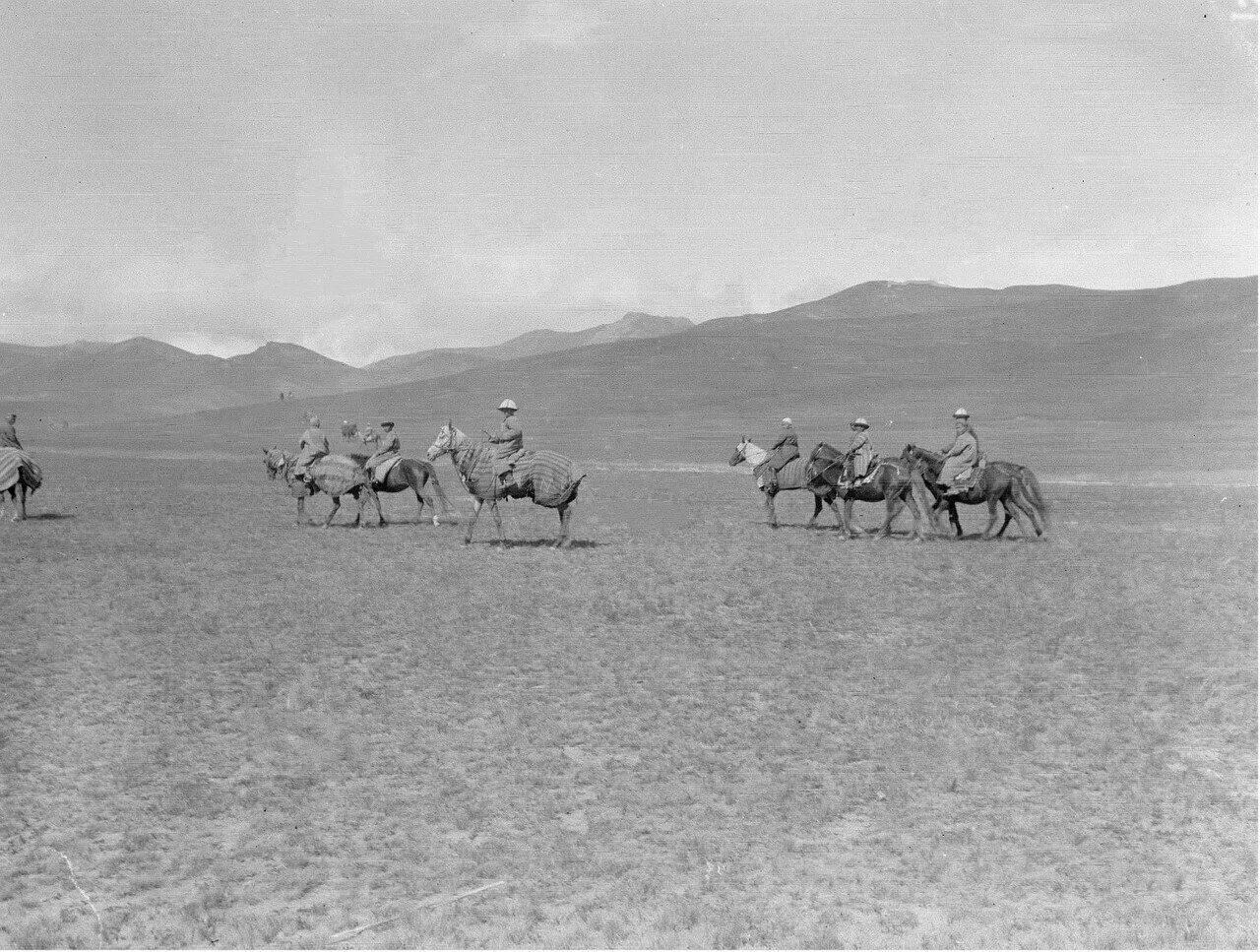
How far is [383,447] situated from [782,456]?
725 centimetres

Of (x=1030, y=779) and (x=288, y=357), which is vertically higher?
(x=288, y=357)

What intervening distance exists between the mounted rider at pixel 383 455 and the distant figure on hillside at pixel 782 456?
672 cm

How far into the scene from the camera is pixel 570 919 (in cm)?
504

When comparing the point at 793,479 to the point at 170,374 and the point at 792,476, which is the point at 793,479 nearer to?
the point at 792,476

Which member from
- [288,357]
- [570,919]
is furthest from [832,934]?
[288,357]

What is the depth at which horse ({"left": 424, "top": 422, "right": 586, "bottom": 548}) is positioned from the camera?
15.8m

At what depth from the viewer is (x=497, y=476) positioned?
1576cm

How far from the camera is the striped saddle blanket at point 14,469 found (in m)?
19.0

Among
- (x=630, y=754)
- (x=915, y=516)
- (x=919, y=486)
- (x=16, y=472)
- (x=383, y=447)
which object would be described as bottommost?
(x=630, y=754)

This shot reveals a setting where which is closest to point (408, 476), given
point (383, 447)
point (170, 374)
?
point (383, 447)

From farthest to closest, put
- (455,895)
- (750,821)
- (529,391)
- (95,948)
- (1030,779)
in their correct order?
1. (529,391)
2. (1030,779)
3. (750,821)
4. (455,895)
5. (95,948)

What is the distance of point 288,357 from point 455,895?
170 meters

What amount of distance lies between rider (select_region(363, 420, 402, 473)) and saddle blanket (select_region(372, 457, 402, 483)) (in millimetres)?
56

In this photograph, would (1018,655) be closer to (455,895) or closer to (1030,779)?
(1030,779)
